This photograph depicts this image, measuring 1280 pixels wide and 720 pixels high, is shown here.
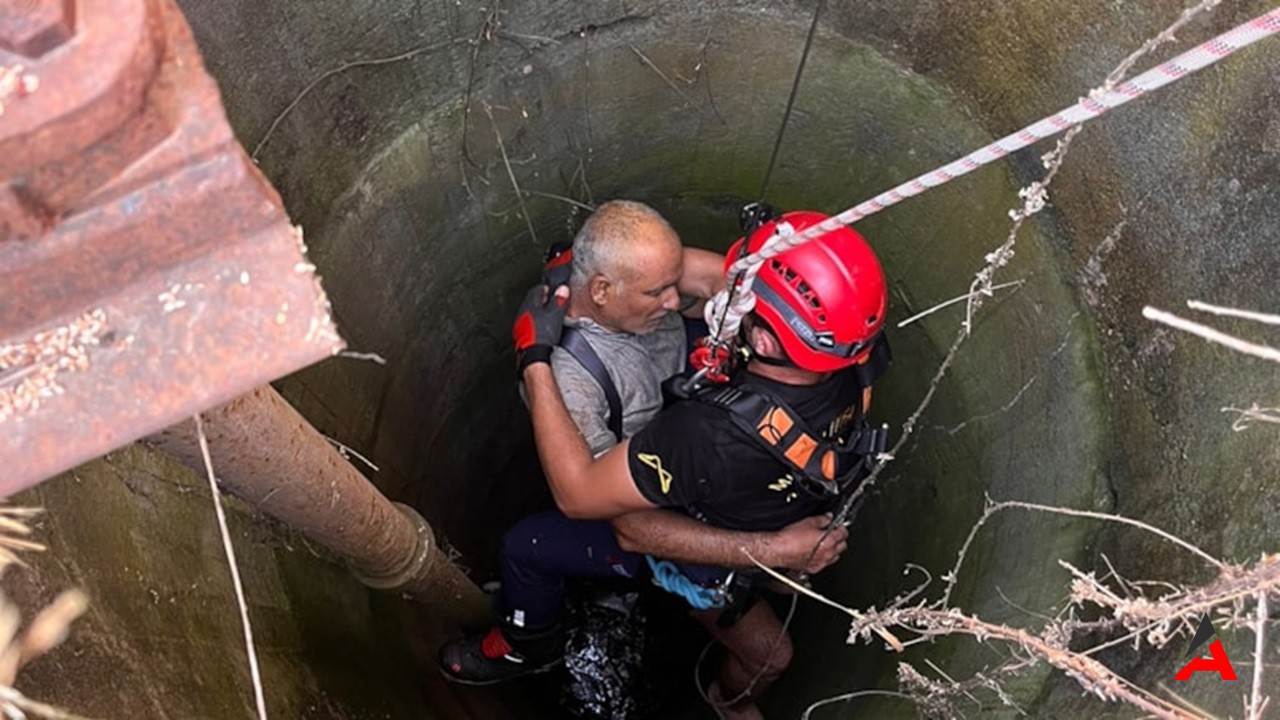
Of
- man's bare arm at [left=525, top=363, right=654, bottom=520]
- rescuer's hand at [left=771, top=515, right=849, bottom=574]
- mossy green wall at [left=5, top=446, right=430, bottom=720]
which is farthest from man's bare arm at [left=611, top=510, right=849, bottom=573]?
mossy green wall at [left=5, top=446, right=430, bottom=720]

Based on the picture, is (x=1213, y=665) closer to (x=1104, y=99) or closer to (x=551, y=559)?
(x=1104, y=99)

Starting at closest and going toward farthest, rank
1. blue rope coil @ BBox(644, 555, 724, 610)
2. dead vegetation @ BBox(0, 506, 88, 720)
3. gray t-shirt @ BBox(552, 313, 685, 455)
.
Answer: dead vegetation @ BBox(0, 506, 88, 720) → gray t-shirt @ BBox(552, 313, 685, 455) → blue rope coil @ BBox(644, 555, 724, 610)

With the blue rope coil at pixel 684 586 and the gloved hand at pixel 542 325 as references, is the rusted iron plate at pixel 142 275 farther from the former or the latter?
the blue rope coil at pixel 684 586

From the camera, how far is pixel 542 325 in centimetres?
309

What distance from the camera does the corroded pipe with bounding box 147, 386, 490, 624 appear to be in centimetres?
157

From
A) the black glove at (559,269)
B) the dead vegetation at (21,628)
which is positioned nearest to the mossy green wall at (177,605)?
the dead vegetation at (21,628)

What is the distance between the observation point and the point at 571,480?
2.85 m

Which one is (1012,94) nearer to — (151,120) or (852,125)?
(852,125)

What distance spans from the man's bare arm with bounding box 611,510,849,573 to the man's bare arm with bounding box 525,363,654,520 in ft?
0.45

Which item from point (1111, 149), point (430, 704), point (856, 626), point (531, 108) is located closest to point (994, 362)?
point (1111, 149)

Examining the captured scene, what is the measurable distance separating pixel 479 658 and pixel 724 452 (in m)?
1.66

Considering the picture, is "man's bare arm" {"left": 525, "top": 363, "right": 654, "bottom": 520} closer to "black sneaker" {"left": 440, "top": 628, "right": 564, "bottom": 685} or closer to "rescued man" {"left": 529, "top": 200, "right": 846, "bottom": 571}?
"rescued man" {"left": 529, "top": 200, "right": 846, "bottom": 571}

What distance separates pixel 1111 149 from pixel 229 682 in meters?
2.52

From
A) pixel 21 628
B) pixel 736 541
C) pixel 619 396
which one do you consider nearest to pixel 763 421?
pixel 736 541
